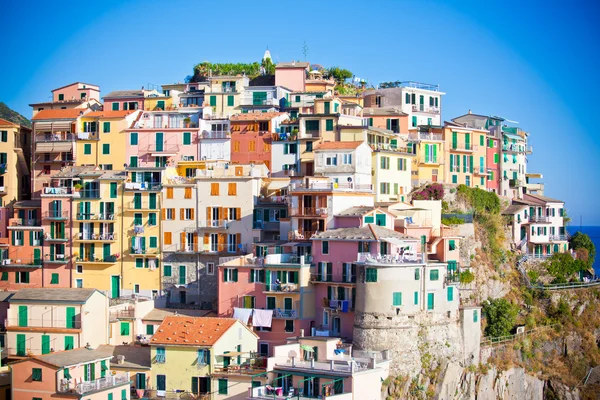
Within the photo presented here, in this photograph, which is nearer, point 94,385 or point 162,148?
point 94,385

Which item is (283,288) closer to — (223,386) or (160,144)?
(223,386)

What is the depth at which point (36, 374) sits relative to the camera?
2335 inches

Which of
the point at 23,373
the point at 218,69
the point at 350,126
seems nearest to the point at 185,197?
the point at 350,126

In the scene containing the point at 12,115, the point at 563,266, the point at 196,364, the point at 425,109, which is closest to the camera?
the point at 196,364

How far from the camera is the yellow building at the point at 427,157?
276ft

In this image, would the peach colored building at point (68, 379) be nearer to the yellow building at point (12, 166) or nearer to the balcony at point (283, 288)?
the balcony at point (283, 288)

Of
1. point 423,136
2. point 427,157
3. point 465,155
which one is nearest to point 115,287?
point 427,157

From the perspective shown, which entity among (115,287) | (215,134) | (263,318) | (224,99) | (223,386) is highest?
(224,99)

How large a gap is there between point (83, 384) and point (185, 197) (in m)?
20.9

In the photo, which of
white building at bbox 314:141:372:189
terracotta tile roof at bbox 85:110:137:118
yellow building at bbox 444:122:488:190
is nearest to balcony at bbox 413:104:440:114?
yellow building at bbox 444:122:488:190

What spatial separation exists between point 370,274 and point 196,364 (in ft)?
38.1

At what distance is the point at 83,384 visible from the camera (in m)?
58.4

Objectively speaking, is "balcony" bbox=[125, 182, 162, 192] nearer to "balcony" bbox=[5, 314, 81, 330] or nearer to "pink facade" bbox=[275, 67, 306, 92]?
"balcony" bbox=[5, 314, 81, 330]

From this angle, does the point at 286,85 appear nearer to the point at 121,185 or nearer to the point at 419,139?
the point at 419,139
